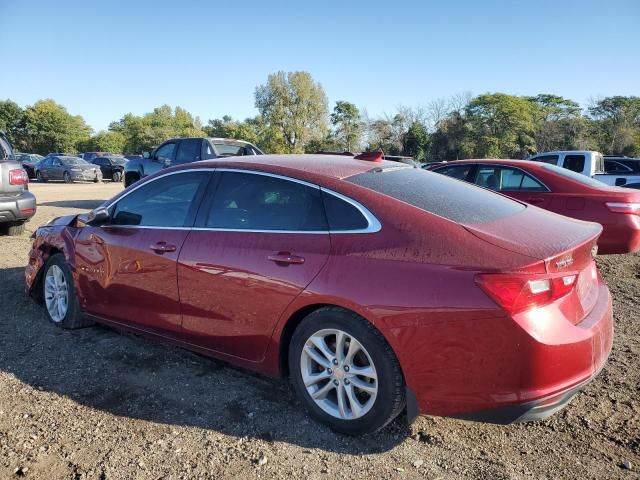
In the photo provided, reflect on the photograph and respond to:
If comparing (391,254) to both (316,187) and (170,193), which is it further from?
(170,193)

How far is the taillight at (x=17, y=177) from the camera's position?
827 cm

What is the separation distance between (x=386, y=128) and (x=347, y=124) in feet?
22.3

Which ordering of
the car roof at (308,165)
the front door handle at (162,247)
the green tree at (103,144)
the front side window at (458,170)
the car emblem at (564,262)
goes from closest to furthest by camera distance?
the car emblem at (564,262), the car roof at (308,165), the front door handle at (162,247), the front side window at (458,170), the green tree at (103,144)

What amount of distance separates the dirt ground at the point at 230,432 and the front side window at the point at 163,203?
3.50 ft

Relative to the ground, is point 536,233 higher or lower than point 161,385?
higher

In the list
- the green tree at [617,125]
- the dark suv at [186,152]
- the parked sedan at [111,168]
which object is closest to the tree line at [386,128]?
the green tree at [617,125]

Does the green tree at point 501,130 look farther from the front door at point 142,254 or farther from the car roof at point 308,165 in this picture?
the front door at point 142,254

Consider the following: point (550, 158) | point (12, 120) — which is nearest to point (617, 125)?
point (550, 158)

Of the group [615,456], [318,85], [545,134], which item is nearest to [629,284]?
[615,456]

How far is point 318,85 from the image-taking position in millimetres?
64062

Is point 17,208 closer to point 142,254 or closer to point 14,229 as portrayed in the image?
point 14,229

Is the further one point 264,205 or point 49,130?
point 49,130

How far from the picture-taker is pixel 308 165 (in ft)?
11.1

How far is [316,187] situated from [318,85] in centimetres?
6398
